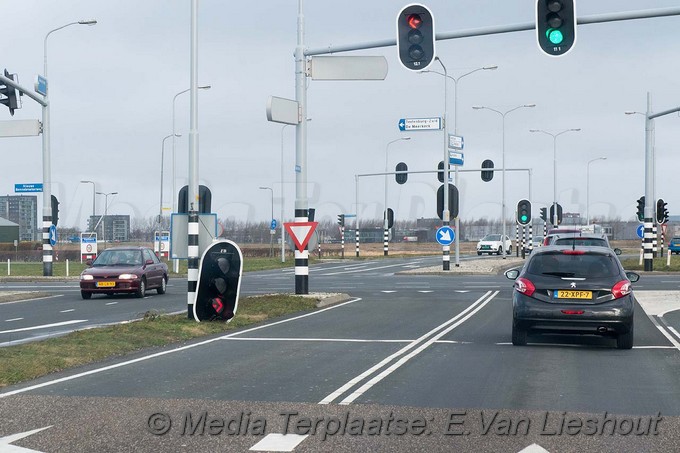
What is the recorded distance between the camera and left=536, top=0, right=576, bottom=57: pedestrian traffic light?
17266 millimetres

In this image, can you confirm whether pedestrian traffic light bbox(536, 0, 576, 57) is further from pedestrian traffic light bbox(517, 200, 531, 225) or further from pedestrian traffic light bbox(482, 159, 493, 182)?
pedestrian traffic light bbox(482, 159, 493, 182)

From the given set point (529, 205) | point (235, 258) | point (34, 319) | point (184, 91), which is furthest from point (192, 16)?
point (529, 205)

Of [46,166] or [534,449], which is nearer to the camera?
[534,449]

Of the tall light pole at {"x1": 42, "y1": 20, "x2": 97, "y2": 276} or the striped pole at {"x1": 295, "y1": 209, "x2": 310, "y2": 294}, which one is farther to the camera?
the tall light pole at {"x1": 42, "y1": 20, "x2": 97, "y2": 276}

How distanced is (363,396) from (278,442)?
2.35 meters

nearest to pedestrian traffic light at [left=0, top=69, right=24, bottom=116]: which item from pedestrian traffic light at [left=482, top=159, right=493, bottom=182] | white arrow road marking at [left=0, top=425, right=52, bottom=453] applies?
white arrow road marking at [left=0, top=425, right=52, bottom=453]

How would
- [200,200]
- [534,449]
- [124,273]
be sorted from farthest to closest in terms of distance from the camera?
[124,273] → [200,200] → [534,449]

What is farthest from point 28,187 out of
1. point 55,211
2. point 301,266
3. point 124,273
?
point 301,266

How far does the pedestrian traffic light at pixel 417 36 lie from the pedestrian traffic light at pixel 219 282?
4.80m

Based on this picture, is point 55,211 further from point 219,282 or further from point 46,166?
point 219,282

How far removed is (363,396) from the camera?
1015cm

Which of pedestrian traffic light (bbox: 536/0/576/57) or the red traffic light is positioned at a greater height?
the red traffic light

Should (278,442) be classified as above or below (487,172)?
below

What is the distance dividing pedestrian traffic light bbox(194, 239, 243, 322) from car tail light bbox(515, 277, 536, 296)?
5544mm
